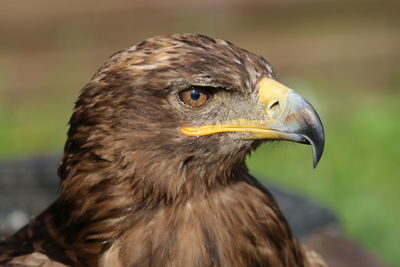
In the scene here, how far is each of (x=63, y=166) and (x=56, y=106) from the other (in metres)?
5.64

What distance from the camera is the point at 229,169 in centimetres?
330

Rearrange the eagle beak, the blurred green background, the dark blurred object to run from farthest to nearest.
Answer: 1. the blurred green background
2. the dark blurred object
3. the eagle beak

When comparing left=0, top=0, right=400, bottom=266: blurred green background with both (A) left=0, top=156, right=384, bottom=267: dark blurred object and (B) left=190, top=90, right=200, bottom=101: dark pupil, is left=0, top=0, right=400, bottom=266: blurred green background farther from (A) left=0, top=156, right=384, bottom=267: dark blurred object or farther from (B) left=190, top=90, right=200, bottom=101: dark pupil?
(B) left=190, top=90, right=200, bottom=101: dark pupil

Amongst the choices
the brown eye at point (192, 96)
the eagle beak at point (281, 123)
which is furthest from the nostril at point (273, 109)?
the brown eye at point (192, 96)

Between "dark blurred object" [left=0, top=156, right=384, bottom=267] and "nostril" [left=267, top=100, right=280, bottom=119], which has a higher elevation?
"nostril" [left=267, top=100, right=280, bottom=119]

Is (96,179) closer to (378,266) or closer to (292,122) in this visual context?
(292,122)

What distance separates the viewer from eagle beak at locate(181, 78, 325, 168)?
313 centimetres

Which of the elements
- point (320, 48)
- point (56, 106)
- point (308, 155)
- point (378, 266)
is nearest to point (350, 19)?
point (320, 48)

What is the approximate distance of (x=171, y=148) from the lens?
3.20 metres

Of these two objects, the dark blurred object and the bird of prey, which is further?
the dark blurred object

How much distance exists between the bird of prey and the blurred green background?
4720 mm

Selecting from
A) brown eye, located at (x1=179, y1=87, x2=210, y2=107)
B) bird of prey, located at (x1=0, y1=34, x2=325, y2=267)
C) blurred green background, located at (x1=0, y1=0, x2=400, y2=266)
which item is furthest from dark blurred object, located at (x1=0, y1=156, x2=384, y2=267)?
blurred green background, located at (x1=0, y1=0, x2=400, y2=266)

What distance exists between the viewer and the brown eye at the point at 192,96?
3166 mm

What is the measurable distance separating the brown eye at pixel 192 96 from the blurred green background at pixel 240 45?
482cm
